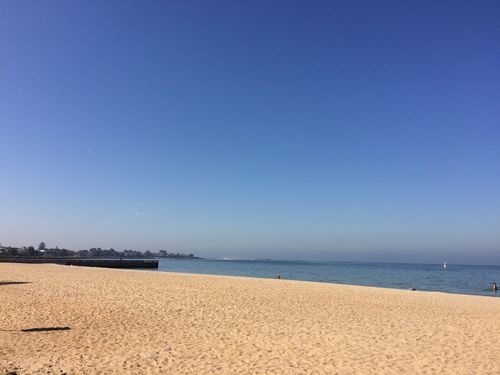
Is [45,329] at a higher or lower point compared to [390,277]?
higher

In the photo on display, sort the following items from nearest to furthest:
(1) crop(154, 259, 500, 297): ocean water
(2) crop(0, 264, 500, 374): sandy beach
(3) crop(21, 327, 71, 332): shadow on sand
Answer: (2) crop(0, 264, 500, 374): sandy beach, (3) crop(21, 327, 71, 332): shadow on sand, (1) crop(154, 259, 500, 297): ocean water

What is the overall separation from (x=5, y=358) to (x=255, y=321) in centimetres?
661

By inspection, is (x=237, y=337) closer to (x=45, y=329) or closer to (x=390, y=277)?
(x=45, y=329)

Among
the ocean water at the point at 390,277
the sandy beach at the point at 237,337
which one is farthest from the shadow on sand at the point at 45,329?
the ocean water at the point at 390,277

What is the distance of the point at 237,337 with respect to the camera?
30.6 feet

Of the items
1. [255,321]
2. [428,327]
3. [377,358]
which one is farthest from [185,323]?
[428,327]

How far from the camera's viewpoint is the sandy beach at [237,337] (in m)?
7.01

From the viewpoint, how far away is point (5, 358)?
693 cm

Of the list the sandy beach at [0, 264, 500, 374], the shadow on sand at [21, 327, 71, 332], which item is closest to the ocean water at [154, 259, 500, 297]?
the sandy beach at [0, 264, 500, 374]

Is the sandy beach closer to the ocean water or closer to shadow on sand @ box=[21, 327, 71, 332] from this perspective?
shadow on sand @ box=[21, 327, 71, 332]

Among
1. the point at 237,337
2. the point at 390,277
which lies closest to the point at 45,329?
the point at 237,337

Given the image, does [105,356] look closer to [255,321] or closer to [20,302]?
[255,321]

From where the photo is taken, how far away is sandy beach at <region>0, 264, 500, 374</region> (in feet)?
23.0

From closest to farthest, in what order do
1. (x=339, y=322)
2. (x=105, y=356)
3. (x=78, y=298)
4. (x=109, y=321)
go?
(x=105, y=356) → (x=109, y=321) → (x=339, y=322) → (x=78, y=298)
